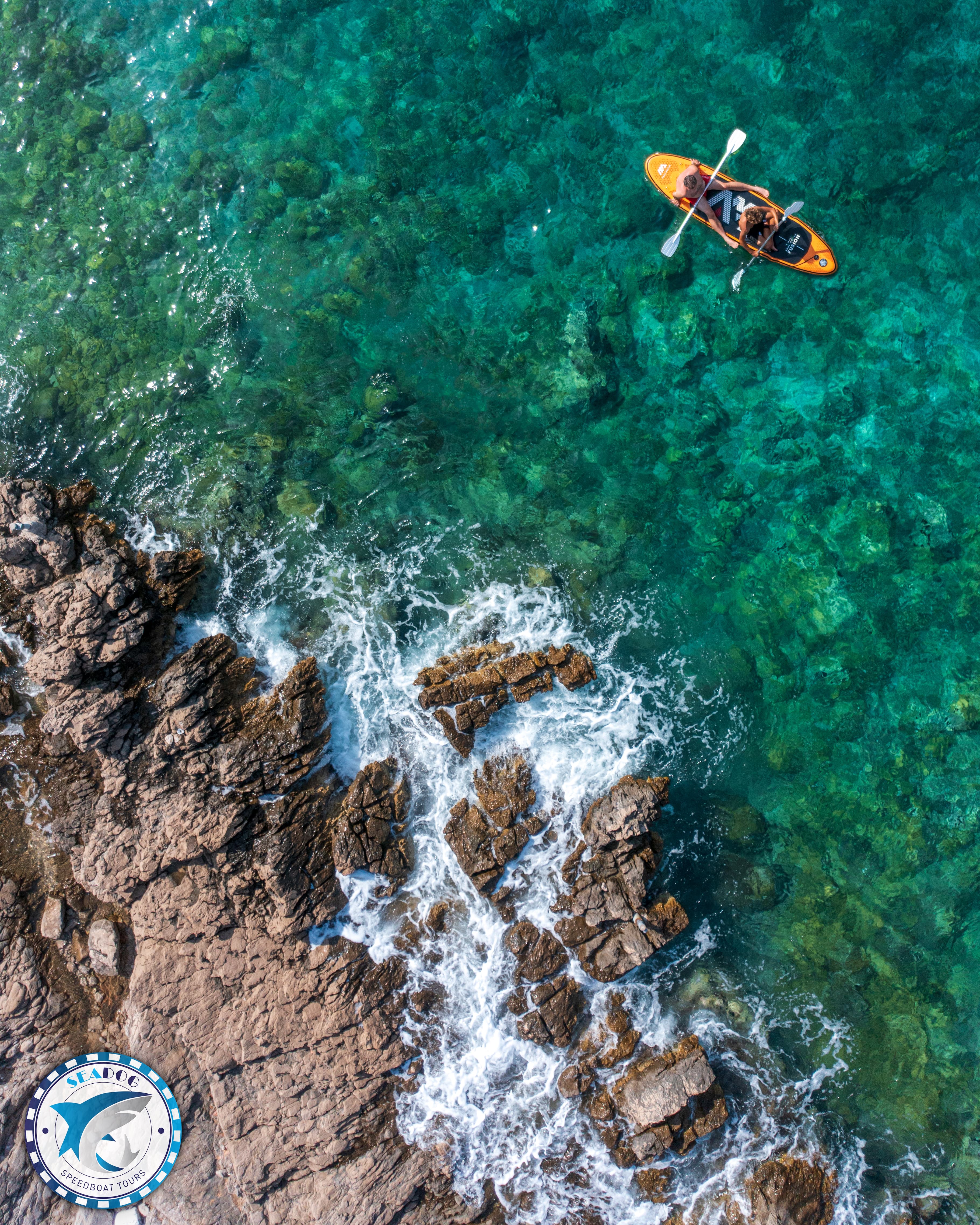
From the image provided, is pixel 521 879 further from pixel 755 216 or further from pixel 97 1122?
pixel 755 216

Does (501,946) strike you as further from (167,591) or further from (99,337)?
(99,337)

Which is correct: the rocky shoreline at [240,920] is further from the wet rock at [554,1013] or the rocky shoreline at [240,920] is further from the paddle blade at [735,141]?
the paddle blade at [735,141]

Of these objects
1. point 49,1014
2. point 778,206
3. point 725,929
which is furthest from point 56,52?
point 725,929

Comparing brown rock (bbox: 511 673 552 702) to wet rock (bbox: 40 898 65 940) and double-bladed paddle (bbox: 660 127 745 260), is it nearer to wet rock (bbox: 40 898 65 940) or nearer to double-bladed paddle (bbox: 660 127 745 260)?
double-bladed paddle (bbox: 660 127 745 260)

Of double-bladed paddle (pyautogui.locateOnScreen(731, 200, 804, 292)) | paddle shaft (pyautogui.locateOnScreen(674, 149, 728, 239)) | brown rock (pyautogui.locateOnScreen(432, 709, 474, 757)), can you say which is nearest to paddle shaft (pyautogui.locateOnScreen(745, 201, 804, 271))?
double-bladed paddle (pyautogui.locateOnScreen(731, 200, 804, 292))

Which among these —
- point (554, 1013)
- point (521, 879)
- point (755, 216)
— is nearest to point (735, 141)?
point (755, 216)
